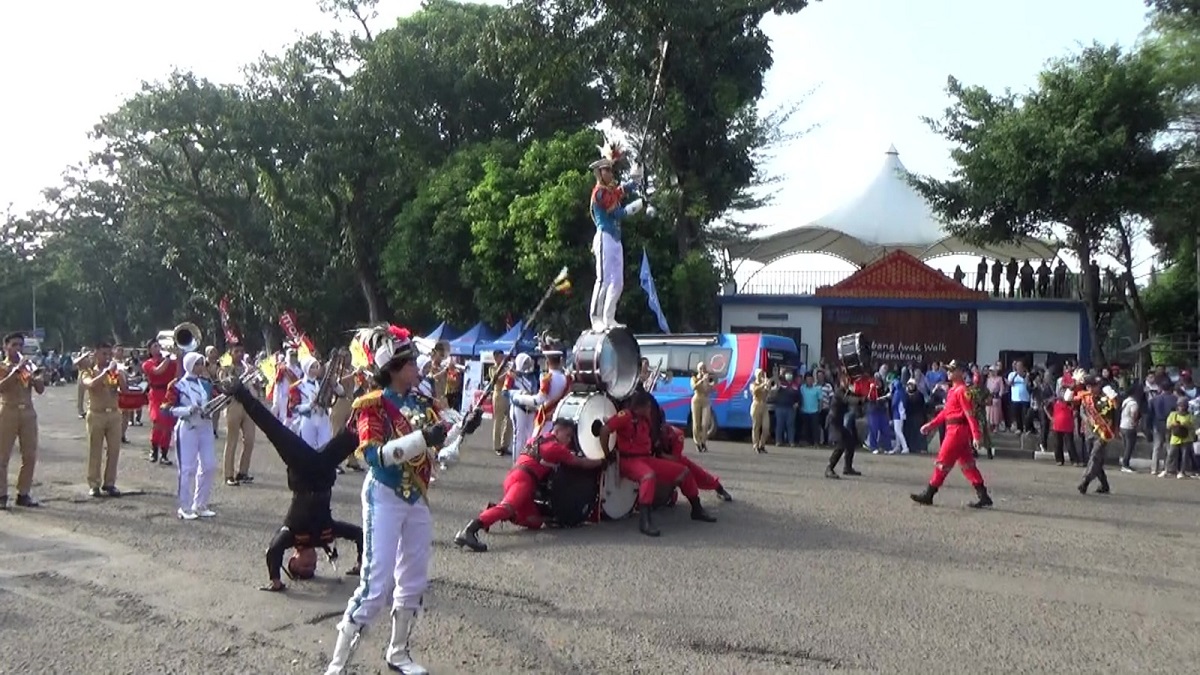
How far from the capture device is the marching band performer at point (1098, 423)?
14.3 meters

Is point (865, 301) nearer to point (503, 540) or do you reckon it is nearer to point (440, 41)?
point (440, 41)

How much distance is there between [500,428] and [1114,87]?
1620cm

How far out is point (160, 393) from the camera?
51.0ft

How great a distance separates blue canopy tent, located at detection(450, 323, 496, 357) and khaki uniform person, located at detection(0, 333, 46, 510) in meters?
16.8

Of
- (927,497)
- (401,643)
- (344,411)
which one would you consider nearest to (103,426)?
(344,411)

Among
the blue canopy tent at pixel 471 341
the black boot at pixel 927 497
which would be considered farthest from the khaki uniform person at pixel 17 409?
the blue canopy tent at pixel 471 341

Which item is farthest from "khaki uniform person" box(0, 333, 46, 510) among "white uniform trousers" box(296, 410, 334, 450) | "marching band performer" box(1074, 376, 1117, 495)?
"marching band performer" box(1074, 376, 1117, 495)

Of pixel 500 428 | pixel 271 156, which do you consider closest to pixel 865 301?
pixel 500 428

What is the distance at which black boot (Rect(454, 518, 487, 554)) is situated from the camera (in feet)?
32.6

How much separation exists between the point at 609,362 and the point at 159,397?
283 inches

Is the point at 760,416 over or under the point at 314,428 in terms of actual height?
over

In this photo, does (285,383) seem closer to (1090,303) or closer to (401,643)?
(401,643)

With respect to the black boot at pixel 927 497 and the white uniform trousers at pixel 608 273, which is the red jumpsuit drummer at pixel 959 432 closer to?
the black boot at pixel 927 497

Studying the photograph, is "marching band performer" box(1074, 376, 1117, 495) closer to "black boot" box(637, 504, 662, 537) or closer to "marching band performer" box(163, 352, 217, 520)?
"black boot" box(637, 504, 662, 537)
